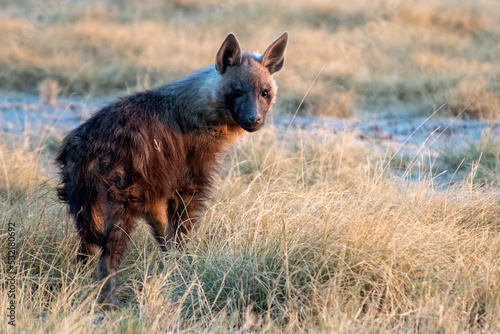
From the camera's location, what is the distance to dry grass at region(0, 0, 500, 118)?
32.4 feet

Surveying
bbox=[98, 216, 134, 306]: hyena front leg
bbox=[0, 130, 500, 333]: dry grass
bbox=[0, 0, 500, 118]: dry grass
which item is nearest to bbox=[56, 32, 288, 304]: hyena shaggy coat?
bbox=[98, 216, 134, 306]: hyena front leg

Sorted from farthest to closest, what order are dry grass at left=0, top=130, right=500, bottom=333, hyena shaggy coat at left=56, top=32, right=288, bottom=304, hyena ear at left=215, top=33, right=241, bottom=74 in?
hyena ear at left=215, top=33, right=241, bottom=74
hyena shaggy coat at left=56, top=32, right=288, bottom=304
dry grass at left=0, top=130, right=500, bottom=333

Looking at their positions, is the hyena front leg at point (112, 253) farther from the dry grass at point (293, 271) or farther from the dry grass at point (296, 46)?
the dry grass at point (296, 46)

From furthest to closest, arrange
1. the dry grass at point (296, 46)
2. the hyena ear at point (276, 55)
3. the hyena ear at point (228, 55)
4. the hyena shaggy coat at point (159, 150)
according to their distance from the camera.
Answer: the dry grass at point (296, 46) → the hyena ear at point (276, 55) → the hyena ear at point (228, 55) → the hyena shaggy coat at point (159, 150)

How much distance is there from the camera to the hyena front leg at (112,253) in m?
3.83

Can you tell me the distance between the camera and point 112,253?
3.87 m

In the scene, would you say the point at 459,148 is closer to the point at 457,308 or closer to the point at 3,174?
the point at 457,308

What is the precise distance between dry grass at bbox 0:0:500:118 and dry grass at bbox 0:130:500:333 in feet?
14.5

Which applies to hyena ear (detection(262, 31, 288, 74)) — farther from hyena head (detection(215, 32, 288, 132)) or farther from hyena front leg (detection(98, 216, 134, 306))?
hyena front leg (detection(98, 216, 134, 306))

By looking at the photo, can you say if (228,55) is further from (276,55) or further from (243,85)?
(276,55)

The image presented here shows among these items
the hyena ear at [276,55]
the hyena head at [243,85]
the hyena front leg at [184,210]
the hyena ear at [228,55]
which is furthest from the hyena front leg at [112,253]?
the hyena ear at [276,55]

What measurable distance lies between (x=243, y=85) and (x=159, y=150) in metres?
0.82

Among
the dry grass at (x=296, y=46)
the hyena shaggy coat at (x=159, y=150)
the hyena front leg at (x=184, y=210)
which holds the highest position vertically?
the hyena shaggy coat at (x=159, y=150)

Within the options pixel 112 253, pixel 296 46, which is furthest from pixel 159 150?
pixel 296 46
